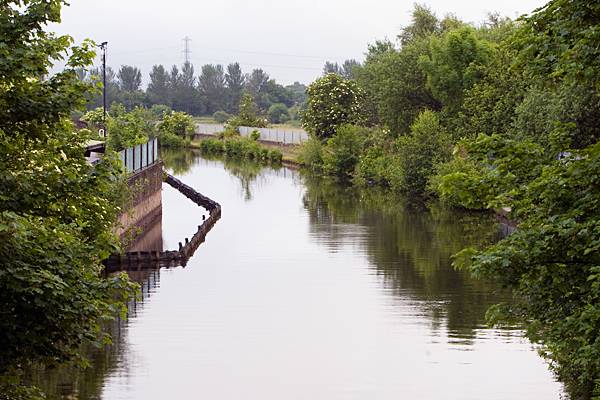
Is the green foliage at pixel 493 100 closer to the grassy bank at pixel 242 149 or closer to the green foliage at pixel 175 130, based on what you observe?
the grassy bank at pixel 242 149

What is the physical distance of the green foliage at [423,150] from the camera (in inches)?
2485

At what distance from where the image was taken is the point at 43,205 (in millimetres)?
13266

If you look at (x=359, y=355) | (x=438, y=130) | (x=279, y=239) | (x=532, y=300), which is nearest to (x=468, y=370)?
(x=359, y=355)

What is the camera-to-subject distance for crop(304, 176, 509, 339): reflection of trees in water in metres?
32.1

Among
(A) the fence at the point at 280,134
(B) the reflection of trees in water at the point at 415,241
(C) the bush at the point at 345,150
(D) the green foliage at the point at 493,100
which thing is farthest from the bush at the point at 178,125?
(D) the green foliage at the point at 493,100

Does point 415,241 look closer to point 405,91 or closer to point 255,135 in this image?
point 405,91

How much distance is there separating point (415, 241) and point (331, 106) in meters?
46.8

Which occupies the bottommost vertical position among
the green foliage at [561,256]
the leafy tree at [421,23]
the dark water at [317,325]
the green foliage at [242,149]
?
the dark water at [317,325]

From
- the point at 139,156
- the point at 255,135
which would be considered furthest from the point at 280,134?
the point at 139,156

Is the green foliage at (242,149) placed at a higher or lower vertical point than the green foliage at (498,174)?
lower

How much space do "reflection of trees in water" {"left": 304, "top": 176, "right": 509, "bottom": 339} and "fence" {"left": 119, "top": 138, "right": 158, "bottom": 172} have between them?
787 centimetres

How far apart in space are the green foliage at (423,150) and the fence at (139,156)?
15546mm

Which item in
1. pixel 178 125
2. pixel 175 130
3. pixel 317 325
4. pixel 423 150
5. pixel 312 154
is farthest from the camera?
pixel 175 130

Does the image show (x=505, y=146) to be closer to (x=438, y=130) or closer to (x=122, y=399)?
(x=122, y=399)
